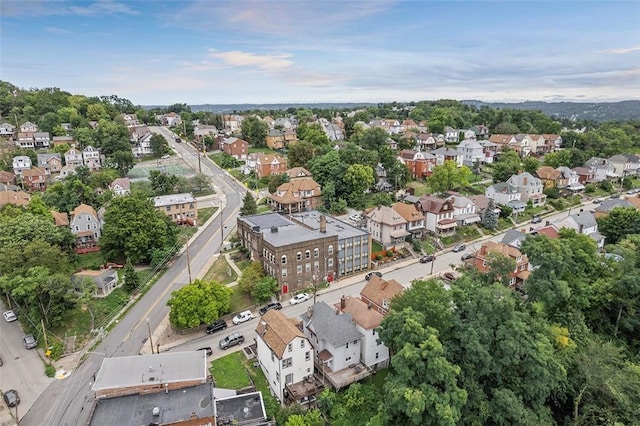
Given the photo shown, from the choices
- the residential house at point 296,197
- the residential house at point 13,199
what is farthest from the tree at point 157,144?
the residential house at point 296,197

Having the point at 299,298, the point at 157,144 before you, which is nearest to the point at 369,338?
the point at 299,298

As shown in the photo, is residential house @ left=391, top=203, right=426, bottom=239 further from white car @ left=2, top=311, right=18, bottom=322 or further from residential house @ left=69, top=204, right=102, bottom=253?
white car @ left=2, top=311, right=18, bottom=322

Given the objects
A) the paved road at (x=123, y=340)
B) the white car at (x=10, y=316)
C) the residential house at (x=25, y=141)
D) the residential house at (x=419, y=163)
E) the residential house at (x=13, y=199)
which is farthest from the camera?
the residential house at (x=25, y=141)

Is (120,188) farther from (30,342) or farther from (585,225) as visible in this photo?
(585,225)

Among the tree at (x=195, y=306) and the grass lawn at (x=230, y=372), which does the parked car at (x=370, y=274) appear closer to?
the tree at (x=195, y=306)

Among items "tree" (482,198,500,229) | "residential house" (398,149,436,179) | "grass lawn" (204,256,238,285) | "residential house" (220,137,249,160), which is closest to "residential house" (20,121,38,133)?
"residential house" (220,137,249,160)
